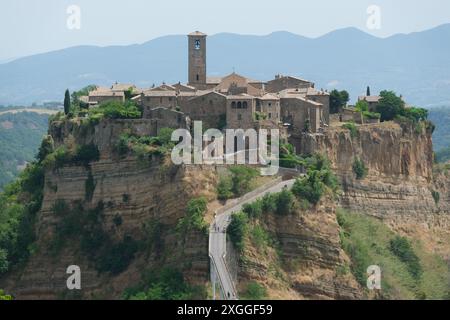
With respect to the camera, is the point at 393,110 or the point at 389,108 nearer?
the point at 389,108

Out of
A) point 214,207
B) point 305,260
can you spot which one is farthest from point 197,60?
point 305,260

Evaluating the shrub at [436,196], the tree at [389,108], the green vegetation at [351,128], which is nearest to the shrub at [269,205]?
the green vegetation at [351,128]

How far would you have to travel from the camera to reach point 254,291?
68.6 m

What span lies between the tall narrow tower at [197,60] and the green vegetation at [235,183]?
14045 millimetres

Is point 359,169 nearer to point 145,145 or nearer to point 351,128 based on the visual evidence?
point 351,128

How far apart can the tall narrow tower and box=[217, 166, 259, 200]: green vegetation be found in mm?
14045

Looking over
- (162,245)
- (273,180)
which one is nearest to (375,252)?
(273,180)

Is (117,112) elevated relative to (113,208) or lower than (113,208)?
elevated

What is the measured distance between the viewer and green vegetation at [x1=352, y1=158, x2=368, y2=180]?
3489 inches

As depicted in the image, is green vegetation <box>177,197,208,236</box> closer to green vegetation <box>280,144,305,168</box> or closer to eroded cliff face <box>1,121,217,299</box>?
eroded cliff face <box>1,121,217,299</box>

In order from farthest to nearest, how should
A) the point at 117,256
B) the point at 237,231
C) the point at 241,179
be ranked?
the point at 117,256
the point at 241,179
the point at 237,231

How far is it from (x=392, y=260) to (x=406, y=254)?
134 inches

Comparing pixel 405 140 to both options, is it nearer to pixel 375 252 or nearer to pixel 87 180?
pixel 375 252

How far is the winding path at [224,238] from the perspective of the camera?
67.1m
